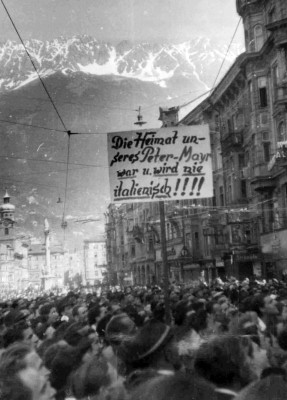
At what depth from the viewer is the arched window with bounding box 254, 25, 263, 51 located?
36.7 metres

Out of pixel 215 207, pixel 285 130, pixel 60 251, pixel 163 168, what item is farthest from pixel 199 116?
pixel 60 251

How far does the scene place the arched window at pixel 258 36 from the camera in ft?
120

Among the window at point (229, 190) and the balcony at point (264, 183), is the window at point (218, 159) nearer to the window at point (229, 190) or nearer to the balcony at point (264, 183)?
the window at point (229, 190)

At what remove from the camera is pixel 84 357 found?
20.5 ft

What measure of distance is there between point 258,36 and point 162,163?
96.3 feet

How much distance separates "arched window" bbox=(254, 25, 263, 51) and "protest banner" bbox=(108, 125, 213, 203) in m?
28.4

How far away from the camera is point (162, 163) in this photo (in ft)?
33.1

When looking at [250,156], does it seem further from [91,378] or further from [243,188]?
[91,378]

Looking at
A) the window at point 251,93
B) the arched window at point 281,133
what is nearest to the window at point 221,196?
the window at point 251,93

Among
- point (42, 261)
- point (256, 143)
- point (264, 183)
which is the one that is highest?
point (42, 261)

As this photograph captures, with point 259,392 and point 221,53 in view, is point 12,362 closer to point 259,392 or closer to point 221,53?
point 259,392

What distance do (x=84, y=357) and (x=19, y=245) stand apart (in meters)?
163

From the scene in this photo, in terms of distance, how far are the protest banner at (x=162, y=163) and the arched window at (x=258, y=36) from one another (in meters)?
28.4

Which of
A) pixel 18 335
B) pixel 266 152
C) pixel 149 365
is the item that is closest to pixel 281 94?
pixel 266 152
